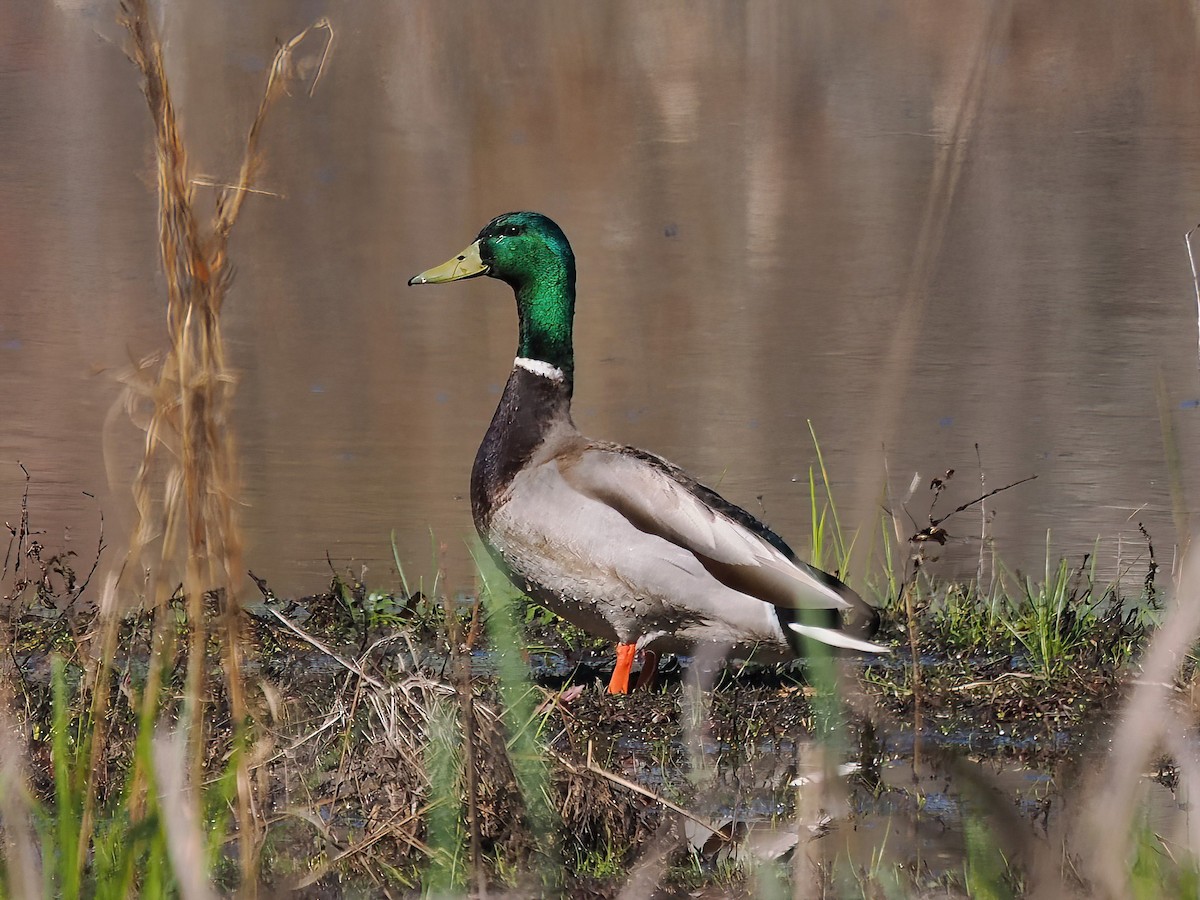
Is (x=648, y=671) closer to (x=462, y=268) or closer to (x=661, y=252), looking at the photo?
(x=462, y=268)

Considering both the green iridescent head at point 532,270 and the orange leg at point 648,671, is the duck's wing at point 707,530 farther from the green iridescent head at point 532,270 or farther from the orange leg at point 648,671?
the green iridescent head at point 532,270

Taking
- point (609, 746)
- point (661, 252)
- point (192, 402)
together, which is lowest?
point (661, 252)

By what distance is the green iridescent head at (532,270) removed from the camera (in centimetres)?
500

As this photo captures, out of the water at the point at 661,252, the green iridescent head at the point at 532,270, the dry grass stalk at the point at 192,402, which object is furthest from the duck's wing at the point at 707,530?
the dry grass stalk at the point at 192,402

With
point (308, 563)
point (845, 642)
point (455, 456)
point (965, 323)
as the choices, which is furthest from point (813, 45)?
point (845, 642)

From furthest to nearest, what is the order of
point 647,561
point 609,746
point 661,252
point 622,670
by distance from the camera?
point 661,252
point 622,670
point 647,561
point 609,746

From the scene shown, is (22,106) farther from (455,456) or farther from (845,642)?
(845,642)

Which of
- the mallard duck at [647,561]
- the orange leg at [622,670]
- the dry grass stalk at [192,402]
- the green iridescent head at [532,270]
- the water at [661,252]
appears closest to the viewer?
the dry grass stalk at [192,402]

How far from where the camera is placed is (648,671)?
4.57 meters

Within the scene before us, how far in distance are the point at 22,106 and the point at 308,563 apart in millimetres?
13075

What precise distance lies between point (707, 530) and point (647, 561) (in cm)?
18

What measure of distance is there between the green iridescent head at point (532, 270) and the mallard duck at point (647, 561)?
0.48 meters

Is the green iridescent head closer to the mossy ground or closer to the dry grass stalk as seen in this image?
the mossy ground

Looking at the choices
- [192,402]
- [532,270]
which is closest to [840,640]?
[532,270]
